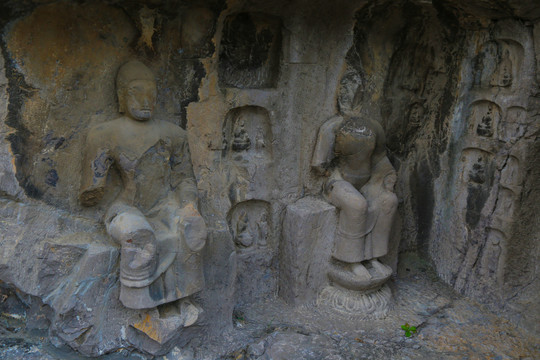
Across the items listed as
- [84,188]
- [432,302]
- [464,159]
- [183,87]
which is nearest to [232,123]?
[183,87]

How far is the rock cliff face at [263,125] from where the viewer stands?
→ 10.5ft

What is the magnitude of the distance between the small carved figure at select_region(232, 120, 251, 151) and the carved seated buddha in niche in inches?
21.2

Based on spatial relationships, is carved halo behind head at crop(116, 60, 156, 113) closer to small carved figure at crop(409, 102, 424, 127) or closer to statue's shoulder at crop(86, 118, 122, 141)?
statue's shoulder at crop(86, 118, 122, 141)

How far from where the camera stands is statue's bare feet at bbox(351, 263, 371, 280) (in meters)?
4.04

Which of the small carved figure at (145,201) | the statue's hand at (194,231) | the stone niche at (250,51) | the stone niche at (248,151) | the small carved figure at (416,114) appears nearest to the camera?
the small carved figure at (145,201)

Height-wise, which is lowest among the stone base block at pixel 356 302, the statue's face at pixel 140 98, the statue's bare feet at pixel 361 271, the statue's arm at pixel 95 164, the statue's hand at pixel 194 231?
the stone base block at pixel 356 302

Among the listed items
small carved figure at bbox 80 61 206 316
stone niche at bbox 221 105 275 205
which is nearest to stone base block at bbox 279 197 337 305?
stone niche at bbox 221 105 275 205

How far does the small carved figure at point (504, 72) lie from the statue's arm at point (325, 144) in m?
1.17

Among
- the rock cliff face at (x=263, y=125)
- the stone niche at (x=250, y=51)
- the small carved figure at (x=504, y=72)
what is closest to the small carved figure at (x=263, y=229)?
the rock cliff face at (x=263, y=125)

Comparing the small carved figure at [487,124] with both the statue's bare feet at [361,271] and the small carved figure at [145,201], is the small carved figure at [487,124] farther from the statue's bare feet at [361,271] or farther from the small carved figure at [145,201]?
the small carved figure at [145,201]

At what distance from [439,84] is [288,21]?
1.42 meters

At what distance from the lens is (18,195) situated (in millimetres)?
3238

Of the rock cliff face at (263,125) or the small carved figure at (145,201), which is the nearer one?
the small carved figure at (145,201)

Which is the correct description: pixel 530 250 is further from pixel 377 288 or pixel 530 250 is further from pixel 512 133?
pixel 377 288
